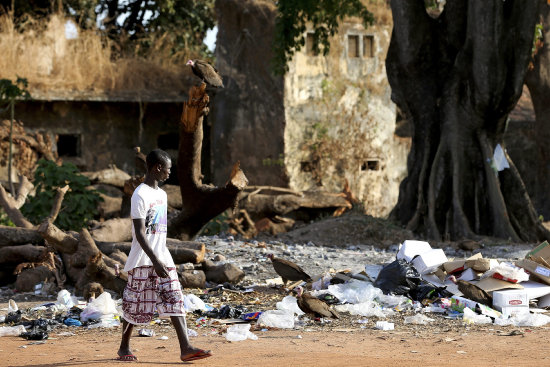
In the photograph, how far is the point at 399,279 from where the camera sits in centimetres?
804

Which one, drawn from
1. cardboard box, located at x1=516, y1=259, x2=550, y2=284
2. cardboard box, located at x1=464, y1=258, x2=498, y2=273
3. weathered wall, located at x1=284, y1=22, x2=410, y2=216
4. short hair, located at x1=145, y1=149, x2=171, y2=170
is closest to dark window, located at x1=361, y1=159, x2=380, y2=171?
weathered wall, located at x1=284, y1=22, x2=410, y2=216

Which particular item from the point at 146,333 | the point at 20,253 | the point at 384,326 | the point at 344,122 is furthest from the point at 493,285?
the point at 344,122

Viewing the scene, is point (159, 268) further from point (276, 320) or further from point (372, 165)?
point (372, 165)

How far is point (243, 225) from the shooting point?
1516 centimetres

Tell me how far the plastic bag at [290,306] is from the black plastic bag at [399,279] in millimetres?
1075

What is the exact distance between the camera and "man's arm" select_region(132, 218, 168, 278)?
523cm

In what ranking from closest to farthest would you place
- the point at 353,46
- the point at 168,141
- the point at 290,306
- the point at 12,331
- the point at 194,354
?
the point at 194,354 < the point at 12,331 < the point at 290,306 < the point at 353,46 < the point at 168,141

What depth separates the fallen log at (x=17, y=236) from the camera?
9.53 metres

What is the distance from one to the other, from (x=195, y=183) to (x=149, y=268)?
4072 mm

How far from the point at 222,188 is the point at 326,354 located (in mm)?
3969

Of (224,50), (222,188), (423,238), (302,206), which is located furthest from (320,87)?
(222,188)

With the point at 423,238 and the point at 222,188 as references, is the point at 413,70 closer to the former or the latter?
the point at 423,238

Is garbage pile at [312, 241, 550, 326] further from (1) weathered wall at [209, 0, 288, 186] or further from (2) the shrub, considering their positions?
(1) weathered wall at [209, 0, 288, 186]

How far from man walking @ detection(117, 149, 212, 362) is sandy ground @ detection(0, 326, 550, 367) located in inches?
12.5
